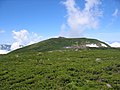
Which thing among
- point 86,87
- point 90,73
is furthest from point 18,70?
point 86,87

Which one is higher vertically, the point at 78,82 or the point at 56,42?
the point at 56,42

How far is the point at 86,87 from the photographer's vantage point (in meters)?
31.2

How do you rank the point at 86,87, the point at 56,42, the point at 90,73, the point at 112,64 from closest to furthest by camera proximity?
the point at 86,87 < the point at 90,73 < the point at 112,64 < the point at 56,42

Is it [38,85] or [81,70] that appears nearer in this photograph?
[38,85]

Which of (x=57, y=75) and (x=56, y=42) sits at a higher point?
(x=56, y=42)

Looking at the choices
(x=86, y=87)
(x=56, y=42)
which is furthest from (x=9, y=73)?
(x=56, y=42)

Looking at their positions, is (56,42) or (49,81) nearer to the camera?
(49,81)

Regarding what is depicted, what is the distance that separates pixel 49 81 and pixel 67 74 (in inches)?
152

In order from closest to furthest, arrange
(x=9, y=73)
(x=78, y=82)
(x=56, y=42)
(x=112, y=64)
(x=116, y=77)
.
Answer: (x=78, y=82)
(x=116, y=77)
(x=9, y=73)
(x=112, y=64)
(x=56, y=42)

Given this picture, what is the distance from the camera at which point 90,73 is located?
38.4 metres

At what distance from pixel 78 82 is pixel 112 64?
13.5 metres

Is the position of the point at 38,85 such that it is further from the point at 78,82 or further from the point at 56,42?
the point at 56,42

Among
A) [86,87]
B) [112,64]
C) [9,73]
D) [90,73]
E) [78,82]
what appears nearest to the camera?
[86,87]

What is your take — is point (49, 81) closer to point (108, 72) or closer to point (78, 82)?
point (78, 82)
